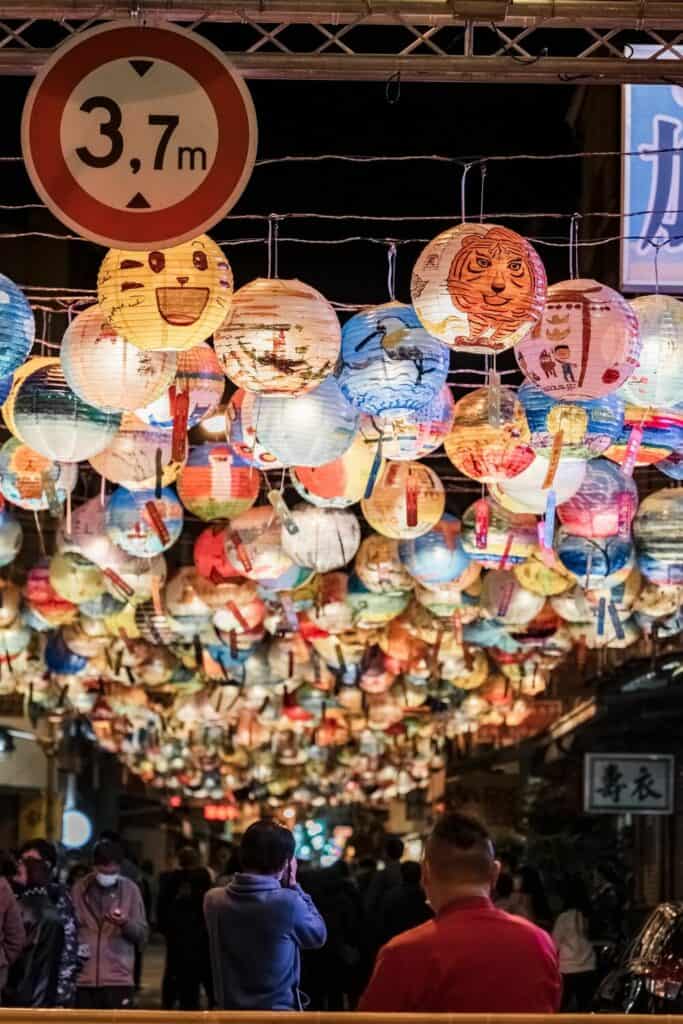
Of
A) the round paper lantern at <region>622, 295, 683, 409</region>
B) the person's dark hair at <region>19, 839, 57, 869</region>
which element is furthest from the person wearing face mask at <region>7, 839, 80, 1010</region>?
the round paper lantern at <region>622, 295, 683, 409</region>

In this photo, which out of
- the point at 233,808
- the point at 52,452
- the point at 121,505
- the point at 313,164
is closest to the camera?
the point at 52,452

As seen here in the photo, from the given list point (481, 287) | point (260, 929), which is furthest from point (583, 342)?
point (260, 929)

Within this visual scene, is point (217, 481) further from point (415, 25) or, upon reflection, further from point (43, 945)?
point (415, 25)

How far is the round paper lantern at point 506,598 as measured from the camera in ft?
42.4

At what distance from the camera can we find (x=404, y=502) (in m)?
10.3

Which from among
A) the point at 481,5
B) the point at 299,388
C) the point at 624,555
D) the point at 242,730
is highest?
the point at 481,5

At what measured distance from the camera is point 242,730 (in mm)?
26109

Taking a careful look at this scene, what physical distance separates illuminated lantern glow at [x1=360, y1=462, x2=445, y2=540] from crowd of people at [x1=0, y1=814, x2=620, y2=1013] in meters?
2.21

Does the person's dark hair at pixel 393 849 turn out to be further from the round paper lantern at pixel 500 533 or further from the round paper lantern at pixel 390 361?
the round paper lantern at pixel 390 361

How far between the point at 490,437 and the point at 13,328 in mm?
2609

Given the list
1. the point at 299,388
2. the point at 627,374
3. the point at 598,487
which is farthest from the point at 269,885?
the point at 598,487

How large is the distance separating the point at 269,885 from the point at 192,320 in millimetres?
2351

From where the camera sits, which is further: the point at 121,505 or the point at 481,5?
the point at 121,505

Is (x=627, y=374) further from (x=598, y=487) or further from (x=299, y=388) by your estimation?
(x=598, y=487)
